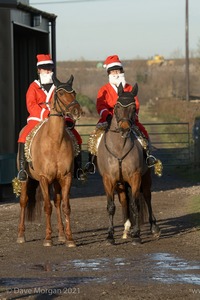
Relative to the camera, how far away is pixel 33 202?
15.1m

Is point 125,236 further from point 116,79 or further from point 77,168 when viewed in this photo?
point 116,79

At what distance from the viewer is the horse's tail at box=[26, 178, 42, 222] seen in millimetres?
15039

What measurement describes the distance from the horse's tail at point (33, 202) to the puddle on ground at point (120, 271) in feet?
8.96

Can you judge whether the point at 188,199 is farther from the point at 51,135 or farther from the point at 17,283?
Answer: the point at 17,283

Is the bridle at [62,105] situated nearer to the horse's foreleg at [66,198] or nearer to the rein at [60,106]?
the rein at [60,106]

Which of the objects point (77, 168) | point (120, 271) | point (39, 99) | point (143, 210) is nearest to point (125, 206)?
point (143, 210)

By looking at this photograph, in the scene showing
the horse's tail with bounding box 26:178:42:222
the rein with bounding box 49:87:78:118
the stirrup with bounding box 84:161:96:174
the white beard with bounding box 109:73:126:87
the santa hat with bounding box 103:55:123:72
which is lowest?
the horse's tail with bounding box 26:178:42:222

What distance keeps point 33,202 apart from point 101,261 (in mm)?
3061

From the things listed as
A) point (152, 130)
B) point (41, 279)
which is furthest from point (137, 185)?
point (152, 130)

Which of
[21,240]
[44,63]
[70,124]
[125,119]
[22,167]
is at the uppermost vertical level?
[44,63]

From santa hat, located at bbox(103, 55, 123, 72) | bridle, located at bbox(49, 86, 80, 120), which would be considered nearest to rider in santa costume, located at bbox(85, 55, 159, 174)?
santa hat, located at bbox(103, 55, 123, 72)

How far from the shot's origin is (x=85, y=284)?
1044 cm

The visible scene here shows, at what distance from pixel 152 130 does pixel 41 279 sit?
35885mm

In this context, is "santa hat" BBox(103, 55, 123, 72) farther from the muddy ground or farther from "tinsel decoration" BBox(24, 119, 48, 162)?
the muddy ground
